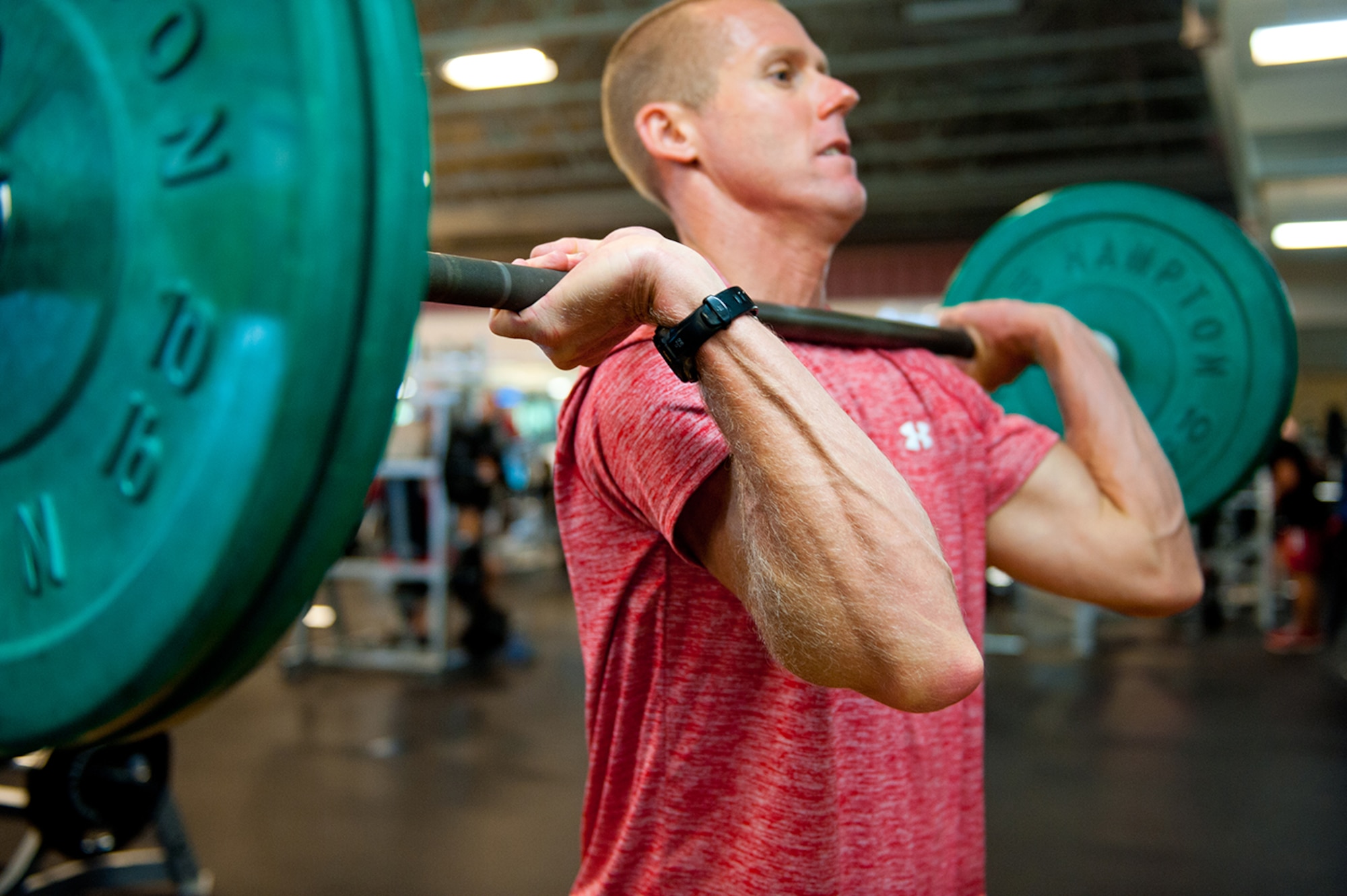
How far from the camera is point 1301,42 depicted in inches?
159

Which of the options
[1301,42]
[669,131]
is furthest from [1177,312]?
[1301,42]

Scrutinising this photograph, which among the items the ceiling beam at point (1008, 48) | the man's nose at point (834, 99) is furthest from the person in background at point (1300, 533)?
the man's nose at point (834, 99)

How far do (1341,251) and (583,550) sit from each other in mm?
10300

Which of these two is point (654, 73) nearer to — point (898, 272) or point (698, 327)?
point (698, 327)

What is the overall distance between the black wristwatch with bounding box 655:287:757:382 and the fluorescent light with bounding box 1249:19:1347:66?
13.7 feet

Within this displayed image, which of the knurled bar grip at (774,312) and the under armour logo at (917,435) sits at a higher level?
the knurled bar grip at (774,312)

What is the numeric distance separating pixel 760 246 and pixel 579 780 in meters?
2.98

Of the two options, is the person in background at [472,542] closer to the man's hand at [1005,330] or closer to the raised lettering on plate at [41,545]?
the man's hand at [1005,330]

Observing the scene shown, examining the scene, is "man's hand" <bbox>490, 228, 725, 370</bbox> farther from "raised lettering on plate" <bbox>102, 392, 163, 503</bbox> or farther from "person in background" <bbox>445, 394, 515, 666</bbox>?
"person in background" <bbox>445, 394, 515, 666</bbox>

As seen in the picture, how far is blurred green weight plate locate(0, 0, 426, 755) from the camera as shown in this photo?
1.48ft

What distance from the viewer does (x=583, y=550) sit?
37.1 inches

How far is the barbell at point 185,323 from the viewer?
1.49 feet

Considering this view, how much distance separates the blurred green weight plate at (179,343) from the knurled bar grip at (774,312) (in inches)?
6.0

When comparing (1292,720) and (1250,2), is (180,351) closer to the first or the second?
(1250,2)
